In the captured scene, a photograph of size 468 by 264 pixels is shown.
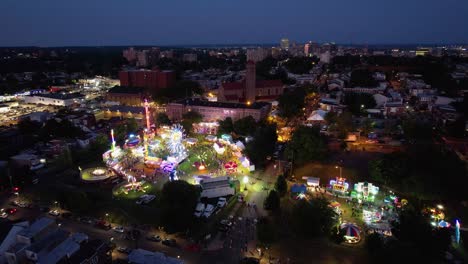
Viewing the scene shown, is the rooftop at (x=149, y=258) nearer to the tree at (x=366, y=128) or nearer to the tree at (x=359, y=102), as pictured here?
the tree at (x=366, y=128)

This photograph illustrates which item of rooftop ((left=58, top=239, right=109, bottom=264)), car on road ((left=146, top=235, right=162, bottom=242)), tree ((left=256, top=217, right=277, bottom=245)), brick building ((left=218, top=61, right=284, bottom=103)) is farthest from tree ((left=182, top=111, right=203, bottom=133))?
rooftop ((left=58, top=239, right=109, bottom=264))

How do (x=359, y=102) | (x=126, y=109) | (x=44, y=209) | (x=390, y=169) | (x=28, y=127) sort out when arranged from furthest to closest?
(x=126, y=109), (x=359, y=102), (x=28, y=127), (x=390, y=169), (x=44, y=209)

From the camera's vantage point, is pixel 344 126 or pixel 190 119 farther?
pixel 190 119

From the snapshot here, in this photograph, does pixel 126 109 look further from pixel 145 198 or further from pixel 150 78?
pixel 145 198

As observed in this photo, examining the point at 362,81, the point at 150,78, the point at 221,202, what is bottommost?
the point at 221,202

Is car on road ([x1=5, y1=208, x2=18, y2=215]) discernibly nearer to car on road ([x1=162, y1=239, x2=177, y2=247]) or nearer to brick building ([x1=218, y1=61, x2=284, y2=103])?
car on road ([x1=162, y1=239, x2=177, y2=247])

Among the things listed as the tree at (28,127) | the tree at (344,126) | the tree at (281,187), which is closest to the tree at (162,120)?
the tree at (28,127)

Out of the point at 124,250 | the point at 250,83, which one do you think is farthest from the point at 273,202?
the point at 250,83
